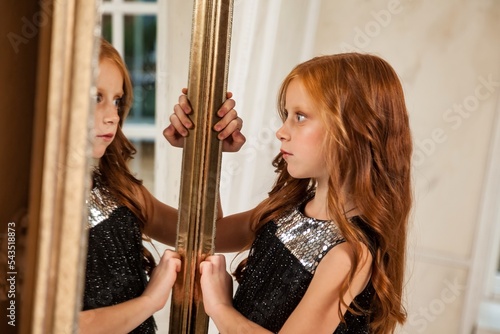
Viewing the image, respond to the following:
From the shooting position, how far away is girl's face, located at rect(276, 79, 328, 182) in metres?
0.60

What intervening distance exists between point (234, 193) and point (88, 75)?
23 centimetres

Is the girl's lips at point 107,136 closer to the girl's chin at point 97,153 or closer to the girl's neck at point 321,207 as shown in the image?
the girl's chin at point 97,153

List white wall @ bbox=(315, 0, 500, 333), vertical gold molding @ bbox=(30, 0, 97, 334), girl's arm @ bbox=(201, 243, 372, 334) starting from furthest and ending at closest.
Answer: white wall @ bbox=(315, 0, 500, 333) → girl's arm @ bbox=(201, 243, 372, 334) → vertical gold molding @ bbox=(30, 0, 97, 334)

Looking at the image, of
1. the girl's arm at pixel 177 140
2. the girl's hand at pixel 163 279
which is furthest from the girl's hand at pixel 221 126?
the girl's hand at pixel 163 279

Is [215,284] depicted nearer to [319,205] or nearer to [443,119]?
[319,205]

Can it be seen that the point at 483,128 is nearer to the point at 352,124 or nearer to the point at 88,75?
the point at 352,124

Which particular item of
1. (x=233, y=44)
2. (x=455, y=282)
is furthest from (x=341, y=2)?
(x=455, y=282)

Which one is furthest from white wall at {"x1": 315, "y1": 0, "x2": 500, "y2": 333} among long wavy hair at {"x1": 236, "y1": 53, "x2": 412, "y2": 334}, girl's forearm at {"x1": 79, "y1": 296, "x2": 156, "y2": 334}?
girl's forearm at {"x1": 79, "y1": 296, "x2": 156, "y2": 334}

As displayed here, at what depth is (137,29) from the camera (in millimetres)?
512

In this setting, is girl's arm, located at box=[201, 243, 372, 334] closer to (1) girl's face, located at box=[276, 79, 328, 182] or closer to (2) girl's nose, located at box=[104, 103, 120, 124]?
(1) girl's face, located at box=[276, 79, 328, 182]

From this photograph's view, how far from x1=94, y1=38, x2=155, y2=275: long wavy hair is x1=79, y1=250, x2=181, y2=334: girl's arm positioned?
0.06 m

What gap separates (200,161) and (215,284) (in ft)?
0.39

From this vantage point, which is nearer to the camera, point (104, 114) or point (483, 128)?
point (104, 114)

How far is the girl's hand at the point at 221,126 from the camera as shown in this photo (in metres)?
0.59
